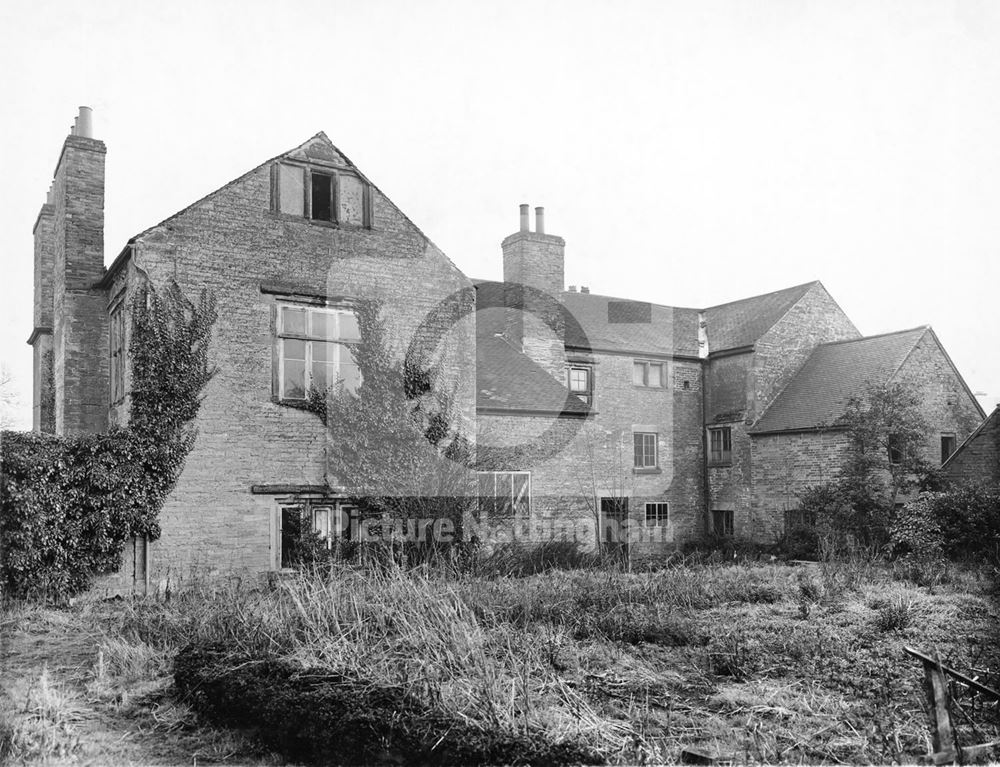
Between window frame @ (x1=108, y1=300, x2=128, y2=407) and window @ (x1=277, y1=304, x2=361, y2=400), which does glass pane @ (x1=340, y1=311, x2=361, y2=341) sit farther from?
window frame @ (x1=108, y1=300, x2=128, y2=407)

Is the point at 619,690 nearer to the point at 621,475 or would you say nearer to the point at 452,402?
the point at 452,402

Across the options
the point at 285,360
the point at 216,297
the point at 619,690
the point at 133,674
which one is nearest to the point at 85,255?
the point at 216,297

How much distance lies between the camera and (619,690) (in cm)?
800

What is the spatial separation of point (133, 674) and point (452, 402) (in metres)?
10.7

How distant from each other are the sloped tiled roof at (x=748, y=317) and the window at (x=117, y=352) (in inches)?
778

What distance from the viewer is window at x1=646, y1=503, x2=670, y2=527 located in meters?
28.8

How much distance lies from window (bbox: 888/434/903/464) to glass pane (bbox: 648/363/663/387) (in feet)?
24.6

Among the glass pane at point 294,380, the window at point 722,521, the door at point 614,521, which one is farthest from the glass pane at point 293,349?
the window at point 722,521

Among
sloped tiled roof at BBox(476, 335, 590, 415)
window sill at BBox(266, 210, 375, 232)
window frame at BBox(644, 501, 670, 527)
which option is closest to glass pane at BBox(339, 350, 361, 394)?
window sill at BBox(266, 210, 375, 232)

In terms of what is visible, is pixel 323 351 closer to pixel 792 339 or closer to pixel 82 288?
pixel 82 288

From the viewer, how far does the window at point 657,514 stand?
1133 inches

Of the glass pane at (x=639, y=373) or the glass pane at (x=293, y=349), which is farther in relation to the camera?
the glass pane at (x=639, y=373)

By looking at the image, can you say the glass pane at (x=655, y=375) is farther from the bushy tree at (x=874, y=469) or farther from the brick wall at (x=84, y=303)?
the brick wall at (x=84, y=303)

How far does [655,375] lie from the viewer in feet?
98.1
